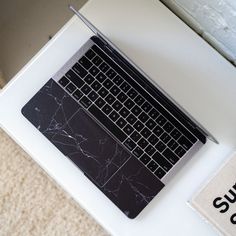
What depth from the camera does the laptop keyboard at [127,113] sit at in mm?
792

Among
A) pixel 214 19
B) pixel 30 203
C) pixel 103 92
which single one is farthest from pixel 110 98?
pixel 30 203

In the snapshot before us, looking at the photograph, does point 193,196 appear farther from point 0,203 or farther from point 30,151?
point 0,203

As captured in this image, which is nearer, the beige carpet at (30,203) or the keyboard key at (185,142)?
the keyboard key at (185,142)

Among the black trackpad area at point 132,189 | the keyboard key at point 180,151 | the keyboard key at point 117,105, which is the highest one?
the keyboard key at point 180,151

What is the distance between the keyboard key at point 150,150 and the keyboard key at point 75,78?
0.16 metres

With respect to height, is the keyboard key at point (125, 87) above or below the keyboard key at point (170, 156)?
above

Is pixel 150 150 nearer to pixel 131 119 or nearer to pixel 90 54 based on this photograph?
pixel 131 119

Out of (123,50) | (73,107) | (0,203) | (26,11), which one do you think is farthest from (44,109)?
(0,203)

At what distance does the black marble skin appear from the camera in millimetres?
785

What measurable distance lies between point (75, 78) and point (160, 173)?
23 centimetres

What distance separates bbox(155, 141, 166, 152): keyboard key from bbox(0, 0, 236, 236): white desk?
55mm

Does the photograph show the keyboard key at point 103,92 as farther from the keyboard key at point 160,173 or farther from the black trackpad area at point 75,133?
the keyboard key at point 160,173

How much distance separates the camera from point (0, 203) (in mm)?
1365

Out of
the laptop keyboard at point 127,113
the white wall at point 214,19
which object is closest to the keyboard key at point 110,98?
the laptop keyboard at point 127,113
